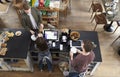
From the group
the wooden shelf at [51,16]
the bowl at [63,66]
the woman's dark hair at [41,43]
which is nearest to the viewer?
the woman's dark hair at [41,43]

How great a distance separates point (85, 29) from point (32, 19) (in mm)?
1986

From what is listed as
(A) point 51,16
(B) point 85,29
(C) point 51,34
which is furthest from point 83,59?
(B) point 85,29

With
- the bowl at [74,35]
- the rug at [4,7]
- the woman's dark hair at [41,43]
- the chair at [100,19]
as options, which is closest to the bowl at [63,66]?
the bowl at [74,35]

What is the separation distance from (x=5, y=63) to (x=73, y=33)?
5.88 ft

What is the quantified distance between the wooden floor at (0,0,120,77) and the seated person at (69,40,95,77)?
2.86ft

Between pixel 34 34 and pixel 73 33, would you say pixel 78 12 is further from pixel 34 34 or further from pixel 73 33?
pixel 34 34

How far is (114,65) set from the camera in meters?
4.44

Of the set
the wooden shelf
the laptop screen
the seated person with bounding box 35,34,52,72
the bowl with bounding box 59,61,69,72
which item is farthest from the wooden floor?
the laptop screen

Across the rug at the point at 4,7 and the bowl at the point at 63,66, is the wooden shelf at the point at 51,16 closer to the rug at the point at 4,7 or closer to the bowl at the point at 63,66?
the bowl at the point at 63,66

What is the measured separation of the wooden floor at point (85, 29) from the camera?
167 inches

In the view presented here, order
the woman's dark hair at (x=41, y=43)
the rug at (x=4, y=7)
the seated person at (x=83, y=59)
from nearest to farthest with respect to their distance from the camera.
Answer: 1. the seated person at (x=83, y=59)
2. the woman's dark hair at (x=41, y=43)
3. the rug at (x=4, y=7)

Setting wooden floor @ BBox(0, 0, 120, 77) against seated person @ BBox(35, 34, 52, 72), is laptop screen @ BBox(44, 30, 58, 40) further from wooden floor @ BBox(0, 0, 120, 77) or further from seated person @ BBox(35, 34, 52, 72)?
wooden floor @ BBox(0, 0, 120, 77)

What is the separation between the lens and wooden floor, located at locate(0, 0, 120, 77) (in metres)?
4.25

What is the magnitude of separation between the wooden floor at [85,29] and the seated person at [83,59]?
2.86 ft
